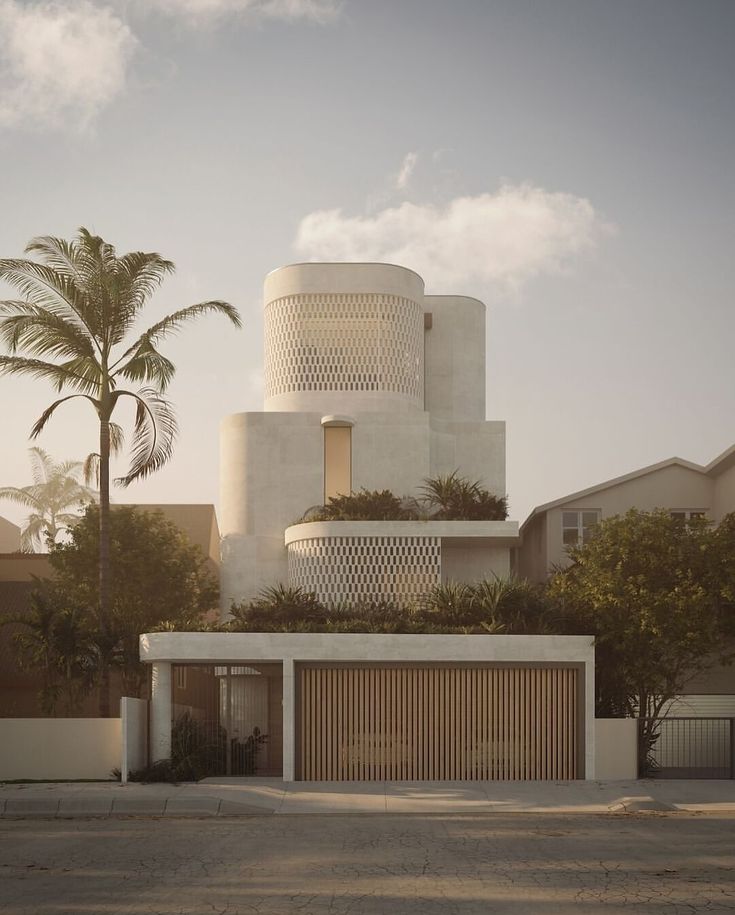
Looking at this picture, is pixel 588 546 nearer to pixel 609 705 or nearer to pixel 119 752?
pixel 609 705

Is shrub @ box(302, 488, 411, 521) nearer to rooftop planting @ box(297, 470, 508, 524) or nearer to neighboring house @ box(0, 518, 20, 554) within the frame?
rooftop planting @ box(297, 470, 508, 524)

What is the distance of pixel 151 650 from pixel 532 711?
8.60 m

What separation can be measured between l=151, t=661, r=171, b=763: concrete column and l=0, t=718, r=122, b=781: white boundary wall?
30.4 inches

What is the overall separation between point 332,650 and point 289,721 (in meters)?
1.82

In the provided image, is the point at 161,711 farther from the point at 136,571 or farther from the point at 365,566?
the point at 136,571

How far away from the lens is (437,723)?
26734 mm

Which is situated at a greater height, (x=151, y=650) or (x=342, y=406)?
(x=342, y=406)

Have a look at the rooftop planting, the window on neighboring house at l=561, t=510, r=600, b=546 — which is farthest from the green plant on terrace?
the window on neighboring house at l=561, t=510, r=600, b=546

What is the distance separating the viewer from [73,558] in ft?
133

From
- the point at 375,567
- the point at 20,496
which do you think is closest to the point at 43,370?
the point at 375,567

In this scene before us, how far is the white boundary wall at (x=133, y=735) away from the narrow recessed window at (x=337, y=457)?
50.0 ft

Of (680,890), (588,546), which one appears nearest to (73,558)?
(588,546)

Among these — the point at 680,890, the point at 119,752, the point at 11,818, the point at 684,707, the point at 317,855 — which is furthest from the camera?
the point at 684,707

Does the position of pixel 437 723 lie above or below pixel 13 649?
below
